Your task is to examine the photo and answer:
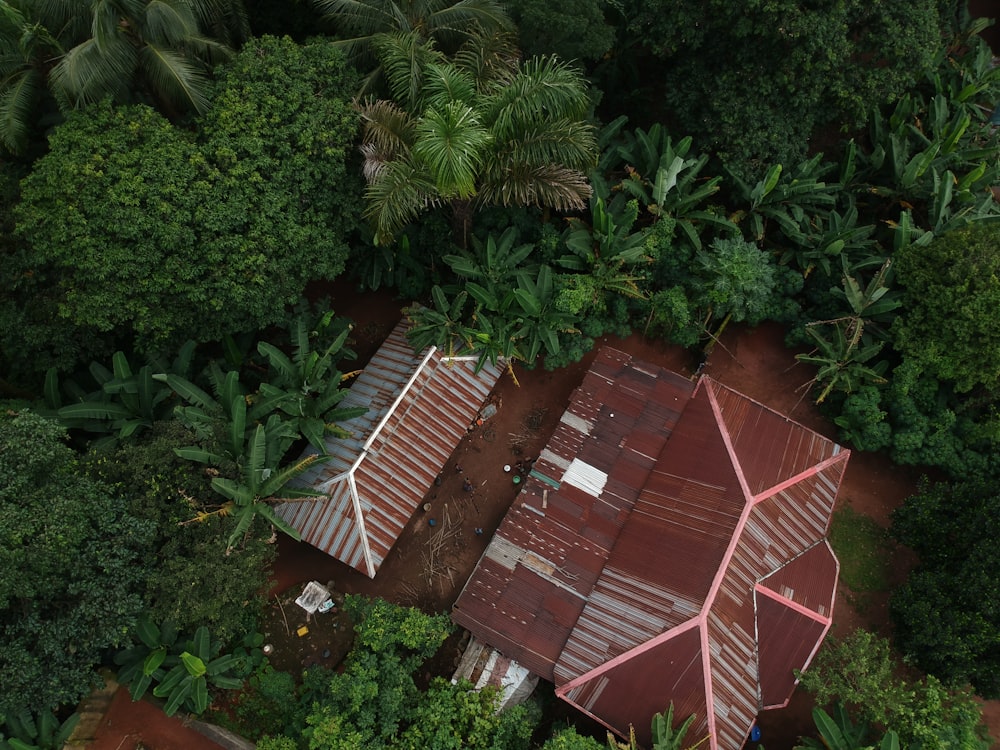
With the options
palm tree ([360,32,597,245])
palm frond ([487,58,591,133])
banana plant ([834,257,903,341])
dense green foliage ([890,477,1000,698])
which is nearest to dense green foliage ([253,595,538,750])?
palm tree ([360,32,597,245])

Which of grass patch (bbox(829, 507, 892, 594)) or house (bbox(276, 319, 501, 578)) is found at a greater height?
grass patch (bbox(829, 507, 892, 594))

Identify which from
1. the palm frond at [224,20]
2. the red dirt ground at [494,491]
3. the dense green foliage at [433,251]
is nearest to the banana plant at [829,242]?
the dense green foliage at [433,251]

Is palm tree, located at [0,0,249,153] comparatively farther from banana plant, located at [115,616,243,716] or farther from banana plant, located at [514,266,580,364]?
banana plant, located at [115,616,243,716]

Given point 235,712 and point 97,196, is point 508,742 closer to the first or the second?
point 235,712

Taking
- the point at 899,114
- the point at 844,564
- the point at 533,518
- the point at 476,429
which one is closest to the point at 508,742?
the point at 533,518

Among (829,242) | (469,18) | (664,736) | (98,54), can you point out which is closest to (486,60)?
(469,18)

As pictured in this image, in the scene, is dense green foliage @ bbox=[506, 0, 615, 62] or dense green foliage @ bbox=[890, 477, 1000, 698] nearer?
dense green foliage @ bbox=[890, 477, 1000, 698]
